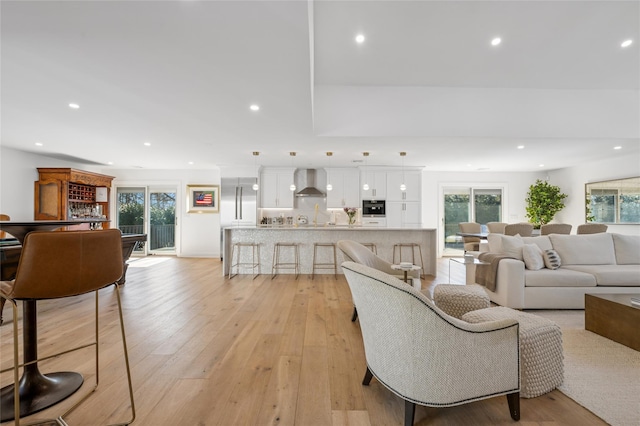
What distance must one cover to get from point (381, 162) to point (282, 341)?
5634 millimetres

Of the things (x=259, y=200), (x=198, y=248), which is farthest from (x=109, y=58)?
(x=198, y=248)

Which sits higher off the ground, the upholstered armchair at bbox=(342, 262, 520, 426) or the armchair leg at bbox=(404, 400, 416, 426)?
the upholstered armchair at bbox=(342, 262, 520, 426)

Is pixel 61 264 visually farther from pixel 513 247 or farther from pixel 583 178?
pixel 583 178

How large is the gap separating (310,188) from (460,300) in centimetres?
567

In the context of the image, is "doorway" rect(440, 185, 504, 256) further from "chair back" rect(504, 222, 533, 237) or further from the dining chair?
the dining chair

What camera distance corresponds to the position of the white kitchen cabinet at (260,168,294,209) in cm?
783

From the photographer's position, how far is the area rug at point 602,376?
1649mm

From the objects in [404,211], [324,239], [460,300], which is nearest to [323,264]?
[324,239]

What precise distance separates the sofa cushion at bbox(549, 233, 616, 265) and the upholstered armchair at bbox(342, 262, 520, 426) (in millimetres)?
3355

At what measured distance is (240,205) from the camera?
25.2ft

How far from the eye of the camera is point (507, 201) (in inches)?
344

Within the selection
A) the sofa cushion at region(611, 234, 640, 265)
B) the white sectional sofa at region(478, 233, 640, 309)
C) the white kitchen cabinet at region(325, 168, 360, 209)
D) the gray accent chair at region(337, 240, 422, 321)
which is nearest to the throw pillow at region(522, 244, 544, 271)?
the white sectional sofa at region(478, 233, 640, 309)

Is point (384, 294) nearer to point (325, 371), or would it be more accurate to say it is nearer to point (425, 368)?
point (425, 368)

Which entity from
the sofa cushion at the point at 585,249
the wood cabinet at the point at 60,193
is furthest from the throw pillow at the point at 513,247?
the wood cabinet at the point at 60,193
